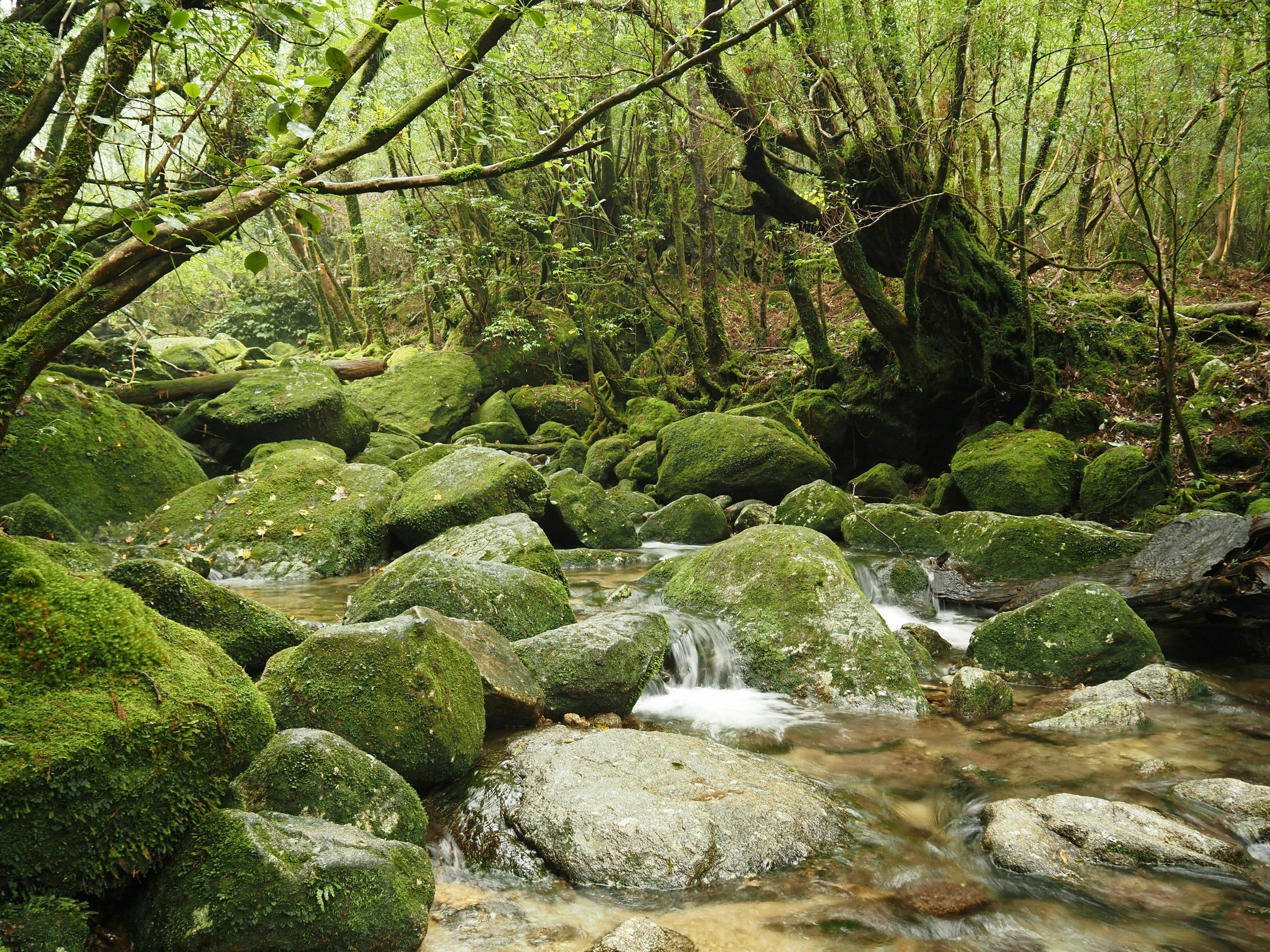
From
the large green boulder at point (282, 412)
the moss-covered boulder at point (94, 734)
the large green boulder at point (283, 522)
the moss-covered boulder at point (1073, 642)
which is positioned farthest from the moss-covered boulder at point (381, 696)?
the large green boulder at point (282, 412)

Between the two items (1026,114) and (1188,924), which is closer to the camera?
(1188,924)

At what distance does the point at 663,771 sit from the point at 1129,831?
82.3 inches

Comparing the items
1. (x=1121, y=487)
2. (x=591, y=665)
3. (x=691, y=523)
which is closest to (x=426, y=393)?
(x=691, y=523)

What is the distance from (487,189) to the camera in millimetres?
17000

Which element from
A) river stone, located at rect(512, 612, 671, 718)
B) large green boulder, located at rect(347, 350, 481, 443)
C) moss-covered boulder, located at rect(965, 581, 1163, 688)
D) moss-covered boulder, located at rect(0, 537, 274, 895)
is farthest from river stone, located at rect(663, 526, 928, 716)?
large green boulder, located at rect(347, 350, 481, 443)

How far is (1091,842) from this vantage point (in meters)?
3.38

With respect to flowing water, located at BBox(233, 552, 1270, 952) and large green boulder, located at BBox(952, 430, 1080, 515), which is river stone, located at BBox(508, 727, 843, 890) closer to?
flowing water, located at BBox(233, 552, 1270, 952)

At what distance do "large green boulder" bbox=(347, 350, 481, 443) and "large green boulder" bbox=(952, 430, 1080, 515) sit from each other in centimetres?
1142

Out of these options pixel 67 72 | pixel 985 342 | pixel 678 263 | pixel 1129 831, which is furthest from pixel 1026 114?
pixel 67 72

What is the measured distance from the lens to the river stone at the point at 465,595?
17.1ft

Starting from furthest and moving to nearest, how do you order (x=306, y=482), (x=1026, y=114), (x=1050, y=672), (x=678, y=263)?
(x=678, y=263)
(x=1026, y=114)
(x=306, y=482)
(x=1050, y=672)

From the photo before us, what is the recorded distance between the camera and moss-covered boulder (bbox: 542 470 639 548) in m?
9.69

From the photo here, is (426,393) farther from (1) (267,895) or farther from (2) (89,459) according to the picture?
(1) (267,895)

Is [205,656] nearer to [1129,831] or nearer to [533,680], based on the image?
[533,680]
